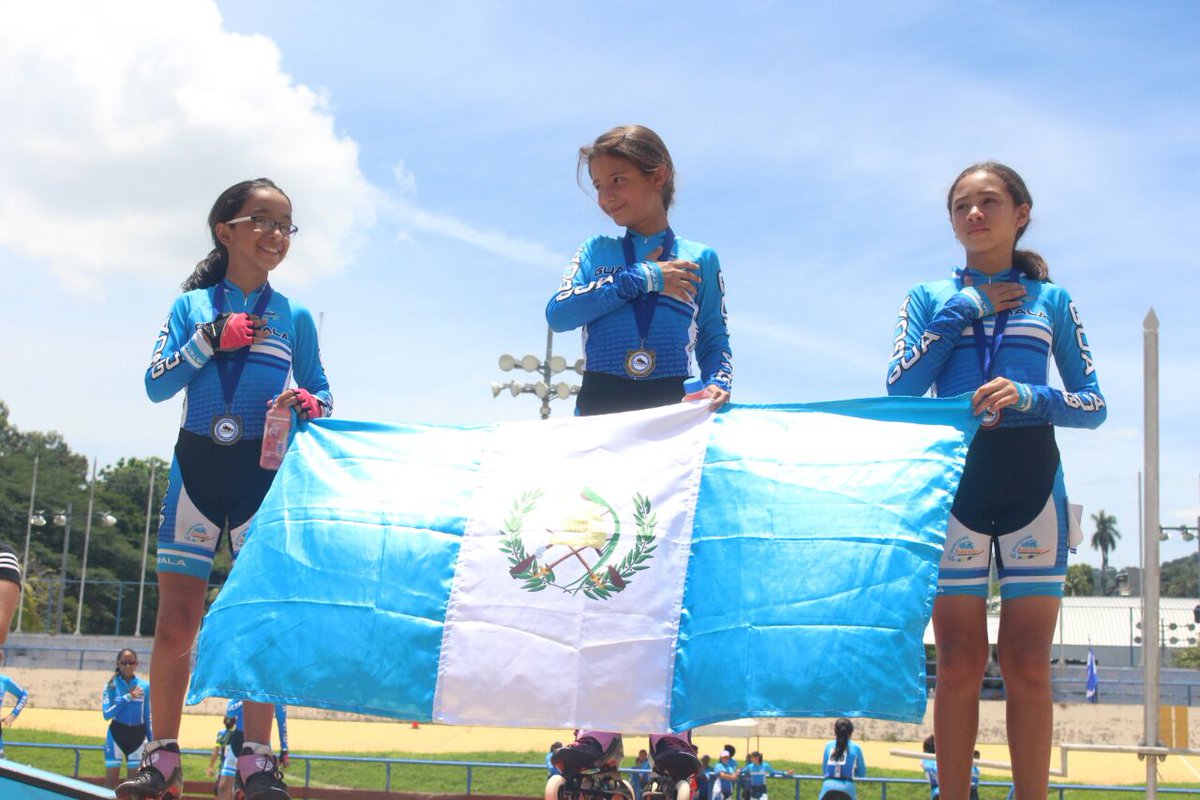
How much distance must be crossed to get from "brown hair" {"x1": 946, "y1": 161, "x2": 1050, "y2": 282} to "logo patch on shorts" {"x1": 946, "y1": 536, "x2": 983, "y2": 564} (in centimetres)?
114

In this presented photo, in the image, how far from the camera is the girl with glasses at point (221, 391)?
509 centimetres

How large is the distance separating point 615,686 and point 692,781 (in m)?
0.50

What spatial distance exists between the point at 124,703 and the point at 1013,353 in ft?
49.5

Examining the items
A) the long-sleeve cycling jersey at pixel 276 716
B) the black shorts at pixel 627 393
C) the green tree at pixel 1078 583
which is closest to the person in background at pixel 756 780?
the long-sleeve cycling jersey at pixel 276 716

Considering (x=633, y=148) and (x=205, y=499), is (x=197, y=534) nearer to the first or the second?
(x=205, y=499)

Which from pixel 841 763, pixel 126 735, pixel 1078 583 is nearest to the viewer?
pixel 841 763

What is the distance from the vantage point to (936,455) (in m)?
4.36

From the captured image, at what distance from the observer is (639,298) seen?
509cm

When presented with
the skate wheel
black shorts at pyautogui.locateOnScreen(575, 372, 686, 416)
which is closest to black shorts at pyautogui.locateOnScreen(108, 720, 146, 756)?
black shorts at pyautogui.locateOnScreen(575, 372, 686, 416)

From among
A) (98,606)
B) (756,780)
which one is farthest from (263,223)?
(98,606)

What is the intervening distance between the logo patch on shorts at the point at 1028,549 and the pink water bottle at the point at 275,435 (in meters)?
2.95

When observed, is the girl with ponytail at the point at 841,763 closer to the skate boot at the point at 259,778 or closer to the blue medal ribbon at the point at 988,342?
the blue medal ribbon at the point at 988,342

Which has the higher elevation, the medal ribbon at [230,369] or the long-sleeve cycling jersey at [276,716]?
the medal ribbon at [230,369]

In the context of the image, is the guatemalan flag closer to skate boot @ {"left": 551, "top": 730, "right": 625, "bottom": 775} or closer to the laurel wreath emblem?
the laurel wreath emblem
